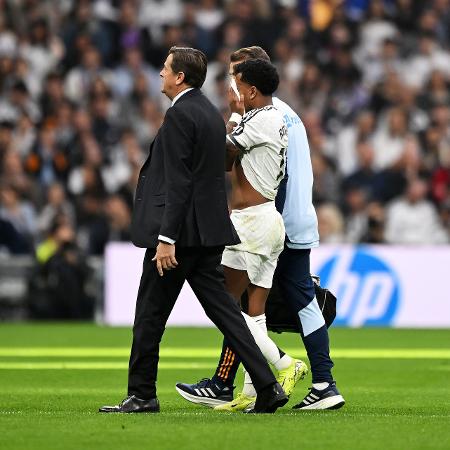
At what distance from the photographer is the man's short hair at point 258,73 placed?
28.1 ft

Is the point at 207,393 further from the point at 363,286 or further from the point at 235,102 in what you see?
the point at 363,286

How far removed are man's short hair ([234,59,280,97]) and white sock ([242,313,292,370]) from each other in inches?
58.2

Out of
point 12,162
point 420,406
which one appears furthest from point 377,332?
point 420,406

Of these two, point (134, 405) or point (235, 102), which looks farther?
point (235, 102)

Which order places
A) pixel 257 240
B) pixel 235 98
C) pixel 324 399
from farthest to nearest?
pixel 324 399 < pixel 235 98 < pixel 257 240

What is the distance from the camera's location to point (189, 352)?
1389 centimetres

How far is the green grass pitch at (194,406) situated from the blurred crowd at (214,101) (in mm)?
2808

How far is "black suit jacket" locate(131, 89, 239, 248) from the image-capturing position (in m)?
7.95

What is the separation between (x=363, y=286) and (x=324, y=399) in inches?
353

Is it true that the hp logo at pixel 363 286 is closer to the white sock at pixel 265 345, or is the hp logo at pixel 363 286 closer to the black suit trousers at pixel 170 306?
the white sock at pixel 265 345

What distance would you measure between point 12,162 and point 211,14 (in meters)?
4.55

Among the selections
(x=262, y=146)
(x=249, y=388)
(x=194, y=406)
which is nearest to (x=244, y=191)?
(x=262, y=146)

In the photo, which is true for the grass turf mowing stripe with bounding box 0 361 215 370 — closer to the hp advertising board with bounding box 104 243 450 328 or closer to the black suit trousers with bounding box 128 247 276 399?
the black suit trousers with bounding box 128 247 276 399

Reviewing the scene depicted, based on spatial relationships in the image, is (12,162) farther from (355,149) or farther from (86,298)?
(355,149)
